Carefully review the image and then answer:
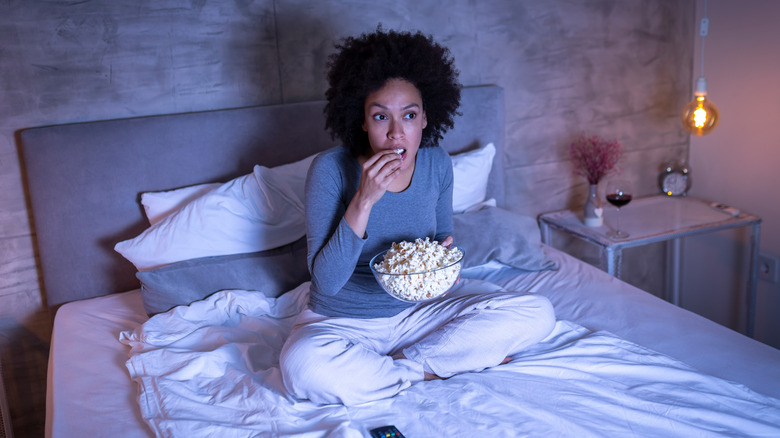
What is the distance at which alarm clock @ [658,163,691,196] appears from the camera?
119 inches

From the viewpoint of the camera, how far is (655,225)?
263 centimetres

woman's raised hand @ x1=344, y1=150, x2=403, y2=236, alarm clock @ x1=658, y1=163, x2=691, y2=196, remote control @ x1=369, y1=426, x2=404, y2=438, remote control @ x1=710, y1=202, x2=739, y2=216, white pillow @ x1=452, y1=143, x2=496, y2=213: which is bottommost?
remote control @ x1=369, y1=426, x2=404, y2=438

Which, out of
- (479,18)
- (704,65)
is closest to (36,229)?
(479,18)

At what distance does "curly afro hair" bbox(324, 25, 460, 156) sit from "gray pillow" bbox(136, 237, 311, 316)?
0.52 meters

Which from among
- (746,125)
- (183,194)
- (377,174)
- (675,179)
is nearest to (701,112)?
(746,125)

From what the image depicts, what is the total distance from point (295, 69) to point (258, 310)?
3.17 feet

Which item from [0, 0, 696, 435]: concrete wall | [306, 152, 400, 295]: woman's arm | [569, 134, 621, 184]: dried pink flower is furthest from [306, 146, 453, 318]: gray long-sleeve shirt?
[569, 134, 621, 184]: dried pink flower

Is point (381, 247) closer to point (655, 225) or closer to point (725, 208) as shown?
point (655, 225)

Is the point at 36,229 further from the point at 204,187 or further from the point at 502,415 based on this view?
the point at 502,415

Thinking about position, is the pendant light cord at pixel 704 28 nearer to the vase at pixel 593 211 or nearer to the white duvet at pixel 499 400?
the vase at pixel 593 211

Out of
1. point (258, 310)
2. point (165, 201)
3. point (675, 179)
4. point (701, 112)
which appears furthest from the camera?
point (675, 179)

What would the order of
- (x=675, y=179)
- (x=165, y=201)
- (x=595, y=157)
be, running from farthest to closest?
(x=675, y=179), (x=595, y=157), (x=165, y=201)

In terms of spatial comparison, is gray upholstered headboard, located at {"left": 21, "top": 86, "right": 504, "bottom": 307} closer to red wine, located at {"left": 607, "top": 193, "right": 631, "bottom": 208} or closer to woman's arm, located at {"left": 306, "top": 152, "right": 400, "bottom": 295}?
woman's arm, located at {"left": 306, "top": 152, "right": 400, "bottom": 295}

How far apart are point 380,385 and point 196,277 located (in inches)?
33.0
